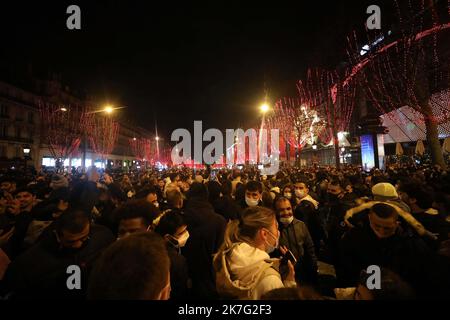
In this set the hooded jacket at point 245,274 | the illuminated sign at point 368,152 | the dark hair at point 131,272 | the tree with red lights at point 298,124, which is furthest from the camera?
the tree with red lights at point 298,124

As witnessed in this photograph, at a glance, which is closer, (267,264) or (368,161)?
(267,264)

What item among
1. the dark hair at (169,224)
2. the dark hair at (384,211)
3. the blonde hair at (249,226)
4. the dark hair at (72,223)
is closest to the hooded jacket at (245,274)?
the blonde hair at (249,226)

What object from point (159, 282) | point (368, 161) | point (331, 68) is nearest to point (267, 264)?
point (159, 282)

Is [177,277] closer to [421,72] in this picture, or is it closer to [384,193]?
[384,193]

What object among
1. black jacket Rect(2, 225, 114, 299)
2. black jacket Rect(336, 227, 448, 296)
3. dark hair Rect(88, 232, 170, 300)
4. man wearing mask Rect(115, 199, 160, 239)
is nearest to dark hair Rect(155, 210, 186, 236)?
man wearing mask Rect(115, 199, 160, 239)

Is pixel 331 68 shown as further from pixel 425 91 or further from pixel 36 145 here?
pixel 36 145

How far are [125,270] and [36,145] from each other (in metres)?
58.8

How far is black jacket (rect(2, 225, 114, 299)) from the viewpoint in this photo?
96.4 inches

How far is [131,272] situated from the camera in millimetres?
1390

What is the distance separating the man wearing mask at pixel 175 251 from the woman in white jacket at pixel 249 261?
68cm

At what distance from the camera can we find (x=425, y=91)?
16.2 metres

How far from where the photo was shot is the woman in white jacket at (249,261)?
6.63ft

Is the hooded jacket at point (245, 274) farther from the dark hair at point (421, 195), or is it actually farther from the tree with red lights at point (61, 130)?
the tree with red lights at point (61, 130)
